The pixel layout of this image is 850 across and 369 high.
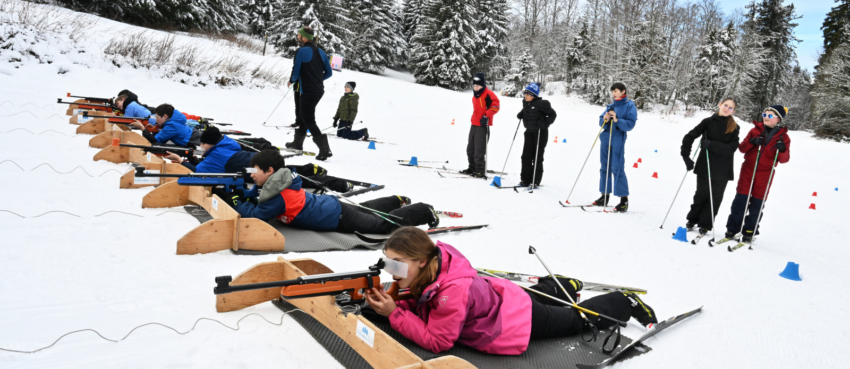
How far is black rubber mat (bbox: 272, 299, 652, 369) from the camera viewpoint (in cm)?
247

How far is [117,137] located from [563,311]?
6.95 metres

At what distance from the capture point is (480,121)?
837 cm

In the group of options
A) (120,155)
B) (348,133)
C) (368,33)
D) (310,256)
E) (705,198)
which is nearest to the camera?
(310,256)

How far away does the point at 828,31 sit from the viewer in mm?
27203

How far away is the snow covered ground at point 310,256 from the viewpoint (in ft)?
7.76

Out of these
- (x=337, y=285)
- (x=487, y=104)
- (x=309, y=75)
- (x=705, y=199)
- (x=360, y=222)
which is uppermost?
(x=309, y=75)

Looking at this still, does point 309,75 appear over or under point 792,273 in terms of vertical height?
over

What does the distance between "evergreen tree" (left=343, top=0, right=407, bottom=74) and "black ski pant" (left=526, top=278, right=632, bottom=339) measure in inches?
1175

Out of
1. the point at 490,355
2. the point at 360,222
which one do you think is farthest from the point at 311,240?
the point at 490,355

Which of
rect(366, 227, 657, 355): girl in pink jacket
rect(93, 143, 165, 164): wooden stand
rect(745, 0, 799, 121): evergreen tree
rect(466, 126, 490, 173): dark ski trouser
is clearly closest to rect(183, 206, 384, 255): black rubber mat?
rect(366, 227, 657, 355): girl in pink jacket

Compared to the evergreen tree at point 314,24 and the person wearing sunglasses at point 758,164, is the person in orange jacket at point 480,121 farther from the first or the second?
the evergreen tree at point 314,24

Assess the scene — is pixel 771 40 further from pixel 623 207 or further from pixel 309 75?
pixel 309 75

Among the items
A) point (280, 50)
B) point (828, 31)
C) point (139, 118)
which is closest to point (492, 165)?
point (139, 118)

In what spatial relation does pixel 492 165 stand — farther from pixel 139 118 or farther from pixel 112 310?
pixel 112 310
